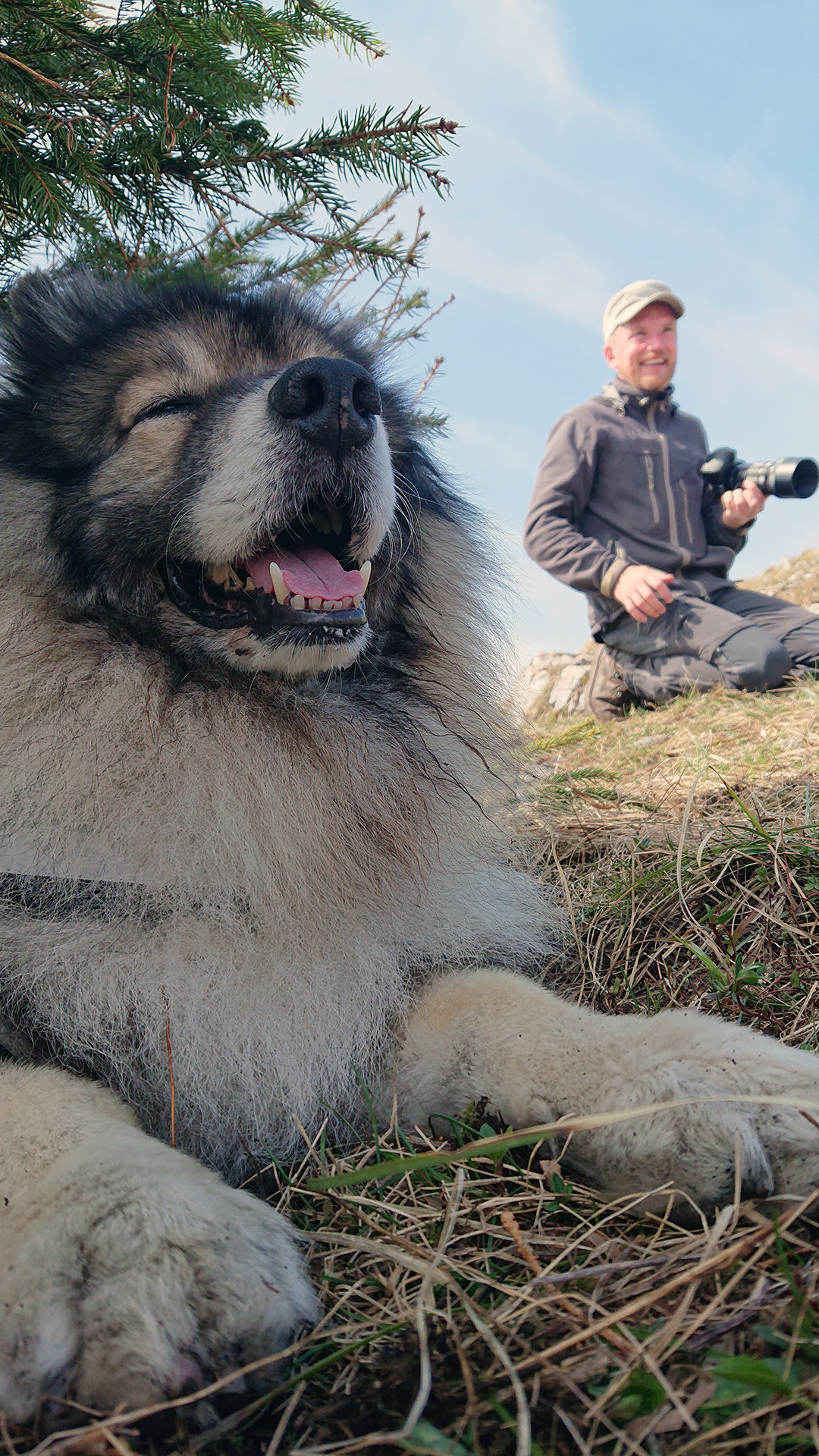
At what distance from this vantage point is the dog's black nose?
1831mm

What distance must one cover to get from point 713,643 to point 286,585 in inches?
187

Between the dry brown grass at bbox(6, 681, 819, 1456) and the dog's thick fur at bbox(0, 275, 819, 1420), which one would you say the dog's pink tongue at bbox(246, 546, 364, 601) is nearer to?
the dog's thick fur at bbox(0, 275, 819, 1420)

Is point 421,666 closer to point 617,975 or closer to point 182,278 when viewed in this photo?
point 617,975

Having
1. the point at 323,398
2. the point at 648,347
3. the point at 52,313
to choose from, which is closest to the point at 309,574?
the point at 323,398

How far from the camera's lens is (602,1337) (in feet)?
3.33

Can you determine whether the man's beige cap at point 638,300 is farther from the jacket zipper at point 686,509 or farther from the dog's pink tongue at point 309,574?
the dog's pink tongue at point 309,574

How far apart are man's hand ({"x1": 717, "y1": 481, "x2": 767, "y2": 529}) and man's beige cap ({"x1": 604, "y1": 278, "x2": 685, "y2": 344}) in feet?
4.47

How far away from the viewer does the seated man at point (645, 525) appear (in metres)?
6.18

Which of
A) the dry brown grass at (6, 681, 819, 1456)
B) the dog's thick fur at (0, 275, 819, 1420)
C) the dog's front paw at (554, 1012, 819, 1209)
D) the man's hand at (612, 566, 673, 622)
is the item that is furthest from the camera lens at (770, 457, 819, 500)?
the dog's front paw at (554, 1012, 819, 1209)

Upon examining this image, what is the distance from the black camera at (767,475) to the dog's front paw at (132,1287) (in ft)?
19.6

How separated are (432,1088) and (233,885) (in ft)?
1.78

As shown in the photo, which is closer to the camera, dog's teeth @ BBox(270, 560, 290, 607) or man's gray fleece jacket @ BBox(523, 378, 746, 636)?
dog's teeth @ BBox(270, 560, 290, 607)

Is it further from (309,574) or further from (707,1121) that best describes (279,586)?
(707,1121)

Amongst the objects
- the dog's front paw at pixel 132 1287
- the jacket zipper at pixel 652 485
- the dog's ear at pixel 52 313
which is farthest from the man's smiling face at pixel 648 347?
the dog's front paw at pixel 132 1287
